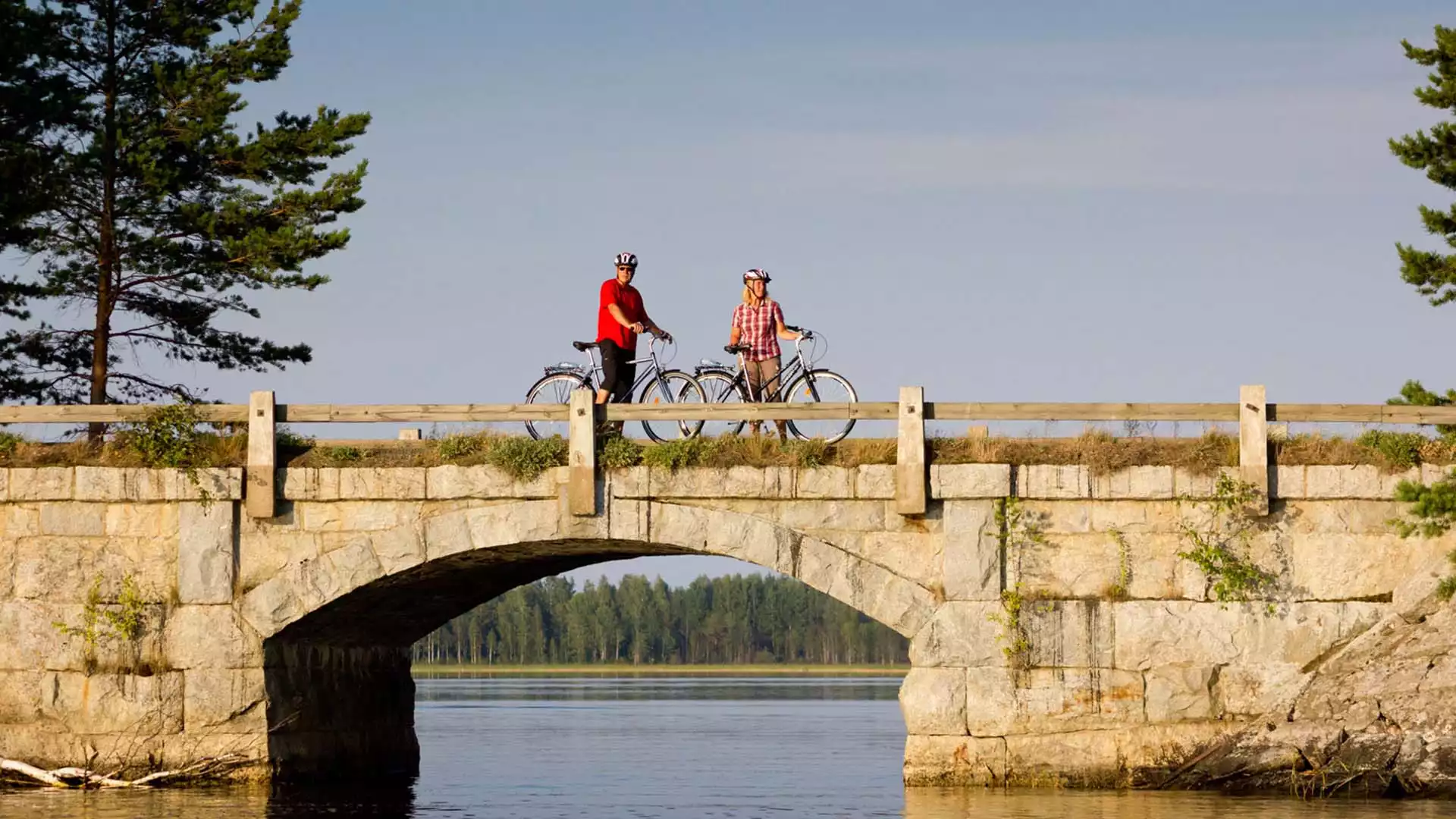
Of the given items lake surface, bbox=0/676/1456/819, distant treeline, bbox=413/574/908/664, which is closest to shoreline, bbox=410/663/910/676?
distant treeline, bbox=413/574/908/664

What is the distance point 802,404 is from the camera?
2147 cm

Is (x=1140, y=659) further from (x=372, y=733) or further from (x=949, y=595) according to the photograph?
(x=372, y=733)

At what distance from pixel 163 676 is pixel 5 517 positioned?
292 centimetres

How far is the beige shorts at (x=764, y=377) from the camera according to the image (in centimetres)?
2270

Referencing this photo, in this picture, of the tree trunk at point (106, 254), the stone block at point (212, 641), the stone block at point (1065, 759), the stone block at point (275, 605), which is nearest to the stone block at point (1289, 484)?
the stone block at point (1065, 759)

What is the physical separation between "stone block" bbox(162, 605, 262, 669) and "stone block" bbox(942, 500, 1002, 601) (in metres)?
8.34

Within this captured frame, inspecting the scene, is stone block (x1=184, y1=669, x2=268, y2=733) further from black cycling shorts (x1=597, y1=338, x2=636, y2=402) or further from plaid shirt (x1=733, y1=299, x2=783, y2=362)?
plaid shirt (x1=733, y1=299, x2=783, y2=362)

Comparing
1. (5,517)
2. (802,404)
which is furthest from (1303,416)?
(5,517)

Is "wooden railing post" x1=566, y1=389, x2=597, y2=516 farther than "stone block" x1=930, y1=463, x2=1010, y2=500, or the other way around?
"wooden railing post" x1=566, y1=389, x2=597, y2=516

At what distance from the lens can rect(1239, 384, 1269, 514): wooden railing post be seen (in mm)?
20703

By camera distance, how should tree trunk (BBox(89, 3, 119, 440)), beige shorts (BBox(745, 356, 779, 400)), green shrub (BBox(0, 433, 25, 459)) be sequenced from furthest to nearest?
1. tree trunk (BBox(89, 3, 119, 440))
2. green shrub (BBox(0, 433, 25, 459))
3. beige shorts (BBox(745, 356, 779, 400))

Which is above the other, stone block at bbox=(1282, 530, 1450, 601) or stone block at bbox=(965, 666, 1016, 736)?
stone block at bbox=(1282, 530, 1450, 601)

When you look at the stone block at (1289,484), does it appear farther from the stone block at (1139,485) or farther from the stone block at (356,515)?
the stone block at (356,515)

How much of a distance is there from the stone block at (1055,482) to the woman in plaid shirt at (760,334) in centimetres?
341
